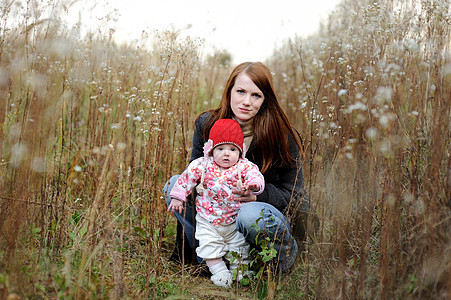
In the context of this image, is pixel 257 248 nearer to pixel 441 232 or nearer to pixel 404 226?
pixel 404 226

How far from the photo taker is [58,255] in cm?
219

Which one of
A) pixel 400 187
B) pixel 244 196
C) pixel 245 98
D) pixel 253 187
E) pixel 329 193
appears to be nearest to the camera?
pixel 400 187

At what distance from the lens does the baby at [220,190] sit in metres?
2.38

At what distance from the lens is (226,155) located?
238 cm

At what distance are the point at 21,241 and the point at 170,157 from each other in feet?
4.81

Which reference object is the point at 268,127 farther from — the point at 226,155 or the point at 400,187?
the point at 400,187

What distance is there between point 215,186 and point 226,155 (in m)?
0.19

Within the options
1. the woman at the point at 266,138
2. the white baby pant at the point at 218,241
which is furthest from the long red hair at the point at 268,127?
the white baby pant at the point at 218,241

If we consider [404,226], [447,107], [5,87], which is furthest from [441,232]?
[5,87]

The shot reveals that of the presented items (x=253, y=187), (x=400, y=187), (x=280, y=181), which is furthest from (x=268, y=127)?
(x=400, y=187)

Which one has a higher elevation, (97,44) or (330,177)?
(97,44)

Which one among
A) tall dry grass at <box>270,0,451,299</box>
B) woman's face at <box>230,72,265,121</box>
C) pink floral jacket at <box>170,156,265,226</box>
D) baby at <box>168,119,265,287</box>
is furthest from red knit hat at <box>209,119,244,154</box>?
tall dry grass at <box>270,0,451,299</box>

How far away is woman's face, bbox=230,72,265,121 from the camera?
2.61 m

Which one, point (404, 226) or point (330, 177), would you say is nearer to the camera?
point (404, 226)
